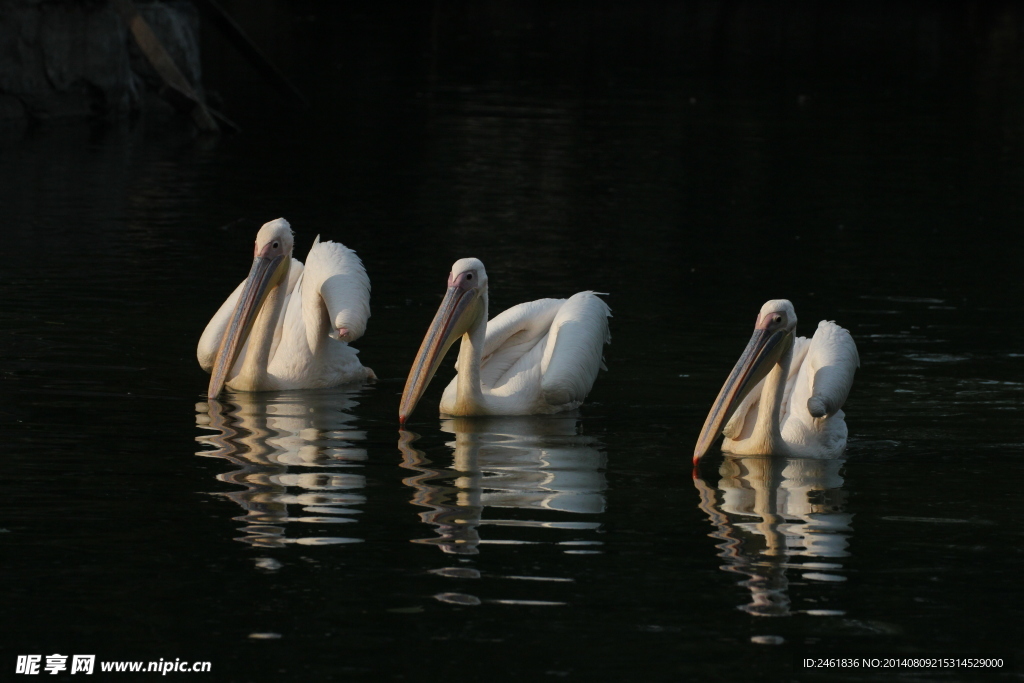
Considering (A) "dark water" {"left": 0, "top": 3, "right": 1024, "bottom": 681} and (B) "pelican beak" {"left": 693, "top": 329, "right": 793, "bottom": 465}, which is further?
(B) "pelican beak" {"left": 693, "top": 329, "right": 793, "bottom": 465}

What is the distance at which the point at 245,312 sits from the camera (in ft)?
25.5

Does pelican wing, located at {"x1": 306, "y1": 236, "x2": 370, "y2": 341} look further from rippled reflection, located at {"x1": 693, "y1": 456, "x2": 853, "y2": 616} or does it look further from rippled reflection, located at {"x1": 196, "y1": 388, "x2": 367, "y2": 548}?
rippled reflection, located at {"x1": 693, "y1": 456, "x2": 853, "y2": 616}

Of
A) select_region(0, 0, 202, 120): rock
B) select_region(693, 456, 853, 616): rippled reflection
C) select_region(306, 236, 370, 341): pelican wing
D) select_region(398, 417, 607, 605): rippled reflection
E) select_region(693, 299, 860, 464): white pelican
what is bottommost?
select_region(693, 456, 853, 616): rippled reflection

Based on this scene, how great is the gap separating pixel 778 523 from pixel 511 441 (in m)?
1.61

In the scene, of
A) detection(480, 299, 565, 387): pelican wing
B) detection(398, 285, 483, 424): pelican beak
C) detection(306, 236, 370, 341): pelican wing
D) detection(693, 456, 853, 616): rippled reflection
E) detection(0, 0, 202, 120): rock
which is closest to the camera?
detection(693, 456, 853, 616): rippled reflection

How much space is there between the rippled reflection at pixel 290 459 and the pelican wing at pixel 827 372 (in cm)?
186

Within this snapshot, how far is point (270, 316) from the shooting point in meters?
7.98

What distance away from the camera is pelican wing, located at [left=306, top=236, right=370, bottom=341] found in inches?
299

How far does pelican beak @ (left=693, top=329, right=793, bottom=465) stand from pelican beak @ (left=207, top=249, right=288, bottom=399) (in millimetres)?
2339

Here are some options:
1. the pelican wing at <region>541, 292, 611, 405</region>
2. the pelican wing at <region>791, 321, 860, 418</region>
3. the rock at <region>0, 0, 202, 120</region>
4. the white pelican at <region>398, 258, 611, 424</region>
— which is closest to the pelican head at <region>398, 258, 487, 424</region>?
the white pelican at <region>398, 258, 611, 424</region>

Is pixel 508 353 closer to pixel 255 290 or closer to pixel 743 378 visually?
pixel 255 290

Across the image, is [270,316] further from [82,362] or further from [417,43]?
[417,43]

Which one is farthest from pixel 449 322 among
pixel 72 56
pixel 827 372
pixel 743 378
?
pixel 72 56

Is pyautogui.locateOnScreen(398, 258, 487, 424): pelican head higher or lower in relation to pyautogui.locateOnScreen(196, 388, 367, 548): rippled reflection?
higher
